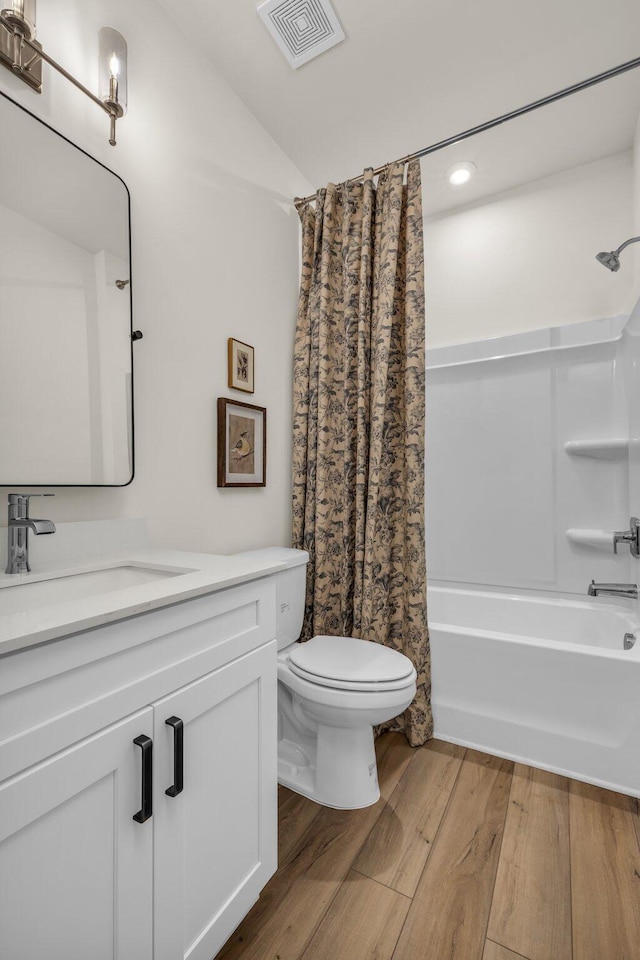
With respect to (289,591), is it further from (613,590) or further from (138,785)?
(613,590)

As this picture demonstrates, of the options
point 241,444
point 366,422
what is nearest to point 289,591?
point 241,444

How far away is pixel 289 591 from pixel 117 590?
884 millimetres

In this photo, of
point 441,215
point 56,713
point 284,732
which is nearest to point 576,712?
point 284,732

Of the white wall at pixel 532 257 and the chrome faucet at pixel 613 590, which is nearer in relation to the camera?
the chrome faucet at pixel 613 590

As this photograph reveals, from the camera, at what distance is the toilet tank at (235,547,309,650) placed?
168 cm

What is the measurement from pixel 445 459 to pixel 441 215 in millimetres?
1451

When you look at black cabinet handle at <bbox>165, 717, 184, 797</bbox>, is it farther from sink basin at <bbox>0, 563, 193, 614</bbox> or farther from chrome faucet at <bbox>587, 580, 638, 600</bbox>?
chrome faucet at <bbox>587, 580, 638, 600</bbox>

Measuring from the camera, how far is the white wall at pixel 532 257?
7.30ft

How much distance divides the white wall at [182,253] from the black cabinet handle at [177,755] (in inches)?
25.9

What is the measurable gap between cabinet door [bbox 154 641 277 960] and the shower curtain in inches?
34.2

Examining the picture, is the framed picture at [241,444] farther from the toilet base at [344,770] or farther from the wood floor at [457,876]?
the wood floor at [457,876]

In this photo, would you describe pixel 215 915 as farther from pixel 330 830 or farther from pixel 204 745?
pixel 330 830

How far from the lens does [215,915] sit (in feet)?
2.94

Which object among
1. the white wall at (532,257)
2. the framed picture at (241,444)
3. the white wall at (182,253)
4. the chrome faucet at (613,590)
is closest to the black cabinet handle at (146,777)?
the white wall at (182,253)
